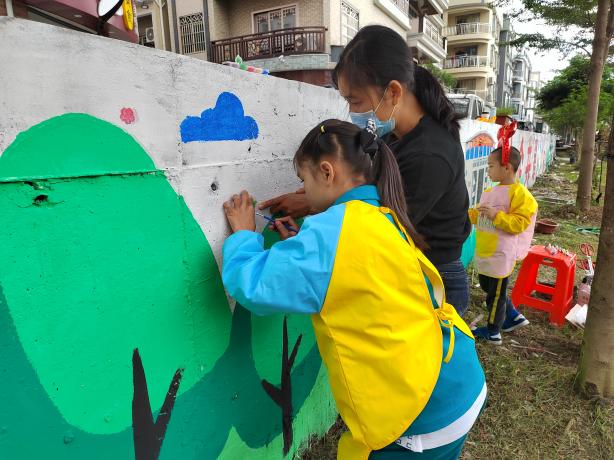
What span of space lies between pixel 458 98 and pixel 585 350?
894 cm

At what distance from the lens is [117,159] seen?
1.11 metres

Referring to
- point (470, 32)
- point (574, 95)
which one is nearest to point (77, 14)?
point (574, 95)

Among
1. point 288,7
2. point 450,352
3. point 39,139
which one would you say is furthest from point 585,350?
point 288,7

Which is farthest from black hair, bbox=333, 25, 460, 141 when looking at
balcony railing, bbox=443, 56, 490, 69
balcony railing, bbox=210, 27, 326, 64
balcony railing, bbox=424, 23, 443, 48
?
balcony railing, bbox=443, 56, 490, 69

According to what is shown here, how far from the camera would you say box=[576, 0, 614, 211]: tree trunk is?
7847mm

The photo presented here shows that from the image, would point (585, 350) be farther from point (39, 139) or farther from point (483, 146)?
point (483, 146)

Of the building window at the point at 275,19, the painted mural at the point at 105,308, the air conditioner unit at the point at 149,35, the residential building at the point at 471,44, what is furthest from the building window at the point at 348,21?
the residential building at the point at 471,44

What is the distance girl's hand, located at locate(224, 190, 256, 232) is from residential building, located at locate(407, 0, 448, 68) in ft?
87.9

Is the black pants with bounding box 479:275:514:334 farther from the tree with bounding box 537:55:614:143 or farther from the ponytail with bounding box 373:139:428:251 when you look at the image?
the tree with bounding box 537:55:614:143

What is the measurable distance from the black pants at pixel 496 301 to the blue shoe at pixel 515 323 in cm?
33

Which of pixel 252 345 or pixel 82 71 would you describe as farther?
pixel 252 345

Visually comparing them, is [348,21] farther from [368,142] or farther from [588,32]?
[368,142]

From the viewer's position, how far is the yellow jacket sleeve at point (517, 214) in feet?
11.2

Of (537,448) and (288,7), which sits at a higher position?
(288,7)
